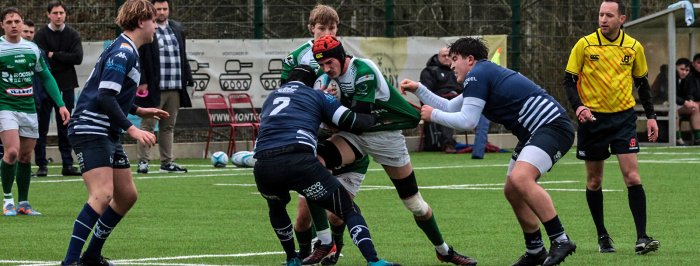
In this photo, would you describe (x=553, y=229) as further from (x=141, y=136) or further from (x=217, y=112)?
(x=217, y=112)

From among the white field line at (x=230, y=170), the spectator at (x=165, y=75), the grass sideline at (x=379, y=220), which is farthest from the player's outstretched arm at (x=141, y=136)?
the spectator at (x=165, y=75)

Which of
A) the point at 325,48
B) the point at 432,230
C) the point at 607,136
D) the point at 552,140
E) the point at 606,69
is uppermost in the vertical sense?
the point at 325,48

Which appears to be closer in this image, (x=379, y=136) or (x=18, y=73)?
(x=379, y=136)

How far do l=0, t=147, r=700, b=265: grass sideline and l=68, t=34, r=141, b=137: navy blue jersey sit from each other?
1048 millimetres

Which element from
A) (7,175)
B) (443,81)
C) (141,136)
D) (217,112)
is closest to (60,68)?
(217,112)

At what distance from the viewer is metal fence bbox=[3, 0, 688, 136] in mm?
23484

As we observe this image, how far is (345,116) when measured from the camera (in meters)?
9.18

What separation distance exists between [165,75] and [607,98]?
9.91 metres

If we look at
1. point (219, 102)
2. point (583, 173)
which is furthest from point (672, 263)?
point (219, 102)

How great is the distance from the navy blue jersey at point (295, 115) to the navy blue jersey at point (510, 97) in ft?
3.18

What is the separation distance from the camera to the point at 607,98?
36.6 ft

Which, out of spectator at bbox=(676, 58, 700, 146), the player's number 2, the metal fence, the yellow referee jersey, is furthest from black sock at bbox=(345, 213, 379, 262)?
spectator at bbox=(676, 58, 700, 146)

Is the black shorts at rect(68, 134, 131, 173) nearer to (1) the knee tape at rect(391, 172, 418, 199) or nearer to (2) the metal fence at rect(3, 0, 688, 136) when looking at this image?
(1) the knee tape at rect(391, 172, 418, 199)

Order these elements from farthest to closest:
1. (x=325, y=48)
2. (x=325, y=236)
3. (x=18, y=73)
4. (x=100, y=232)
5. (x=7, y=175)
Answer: (x=18, y=73)
(x=7, y=175)
(x=325, y=236)
(x=100, y=232)
(x=325, y=48)
